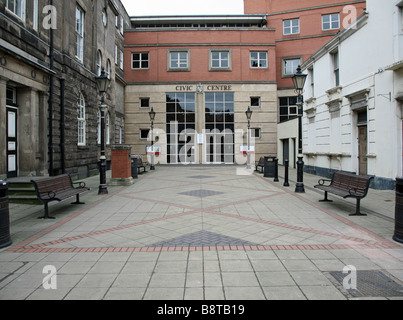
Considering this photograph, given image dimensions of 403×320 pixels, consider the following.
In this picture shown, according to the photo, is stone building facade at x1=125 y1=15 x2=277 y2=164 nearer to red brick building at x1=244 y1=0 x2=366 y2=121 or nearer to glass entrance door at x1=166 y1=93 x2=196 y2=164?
glass entrance door at x1=166 y1=93 x2=196 y2=164

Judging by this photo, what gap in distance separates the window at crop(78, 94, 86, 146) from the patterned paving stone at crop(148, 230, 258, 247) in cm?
1254

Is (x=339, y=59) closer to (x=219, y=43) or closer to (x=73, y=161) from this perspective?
(x=73, y=161)

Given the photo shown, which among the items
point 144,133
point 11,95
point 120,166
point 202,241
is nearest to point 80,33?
point 11,95

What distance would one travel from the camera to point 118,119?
92.0ft

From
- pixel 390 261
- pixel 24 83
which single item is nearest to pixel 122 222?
pixel 390 261

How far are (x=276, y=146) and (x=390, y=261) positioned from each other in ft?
85.5

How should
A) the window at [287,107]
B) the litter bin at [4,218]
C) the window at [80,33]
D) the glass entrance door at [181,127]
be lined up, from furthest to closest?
the window at [287,107] < the glass entrance door at [181,127] < the window at [80,33] < the litter bin at [4,218]

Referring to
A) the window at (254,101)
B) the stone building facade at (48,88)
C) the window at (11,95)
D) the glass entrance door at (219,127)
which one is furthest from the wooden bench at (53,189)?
the window at (254,101)

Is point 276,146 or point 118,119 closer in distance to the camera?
point 118,119

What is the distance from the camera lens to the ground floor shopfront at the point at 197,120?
30.3m

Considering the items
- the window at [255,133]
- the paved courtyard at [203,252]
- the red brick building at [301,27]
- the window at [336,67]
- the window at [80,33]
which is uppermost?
the red brick building at [301,27]

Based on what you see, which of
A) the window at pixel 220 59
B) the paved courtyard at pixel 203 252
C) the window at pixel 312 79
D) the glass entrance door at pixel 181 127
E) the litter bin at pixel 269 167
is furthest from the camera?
the window at pixel 220 59

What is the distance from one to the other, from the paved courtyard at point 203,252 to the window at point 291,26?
2741 cm

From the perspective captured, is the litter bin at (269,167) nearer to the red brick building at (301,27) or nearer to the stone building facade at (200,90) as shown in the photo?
the stone building facade at (200,90)
